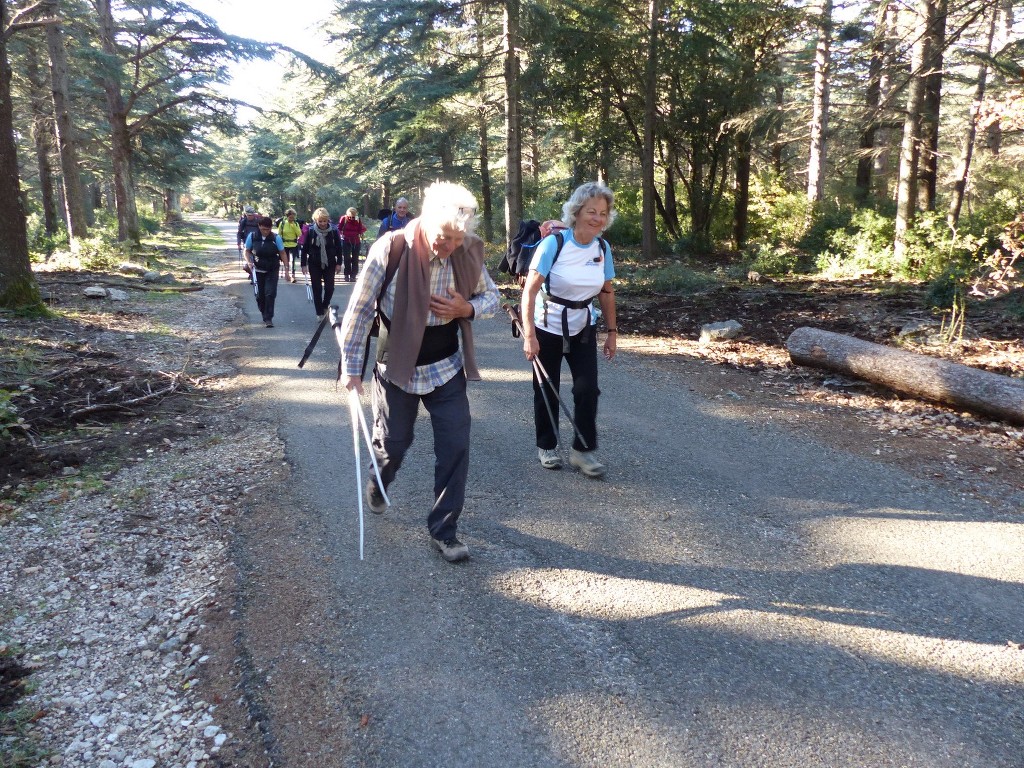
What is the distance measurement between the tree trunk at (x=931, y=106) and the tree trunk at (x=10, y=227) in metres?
16.0

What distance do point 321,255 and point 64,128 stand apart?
12.1 m

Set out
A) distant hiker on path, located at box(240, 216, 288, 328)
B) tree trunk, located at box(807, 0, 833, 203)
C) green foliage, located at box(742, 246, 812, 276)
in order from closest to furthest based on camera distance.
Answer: distant hiker on path, located at box(240, 216, 288, 328)
green foliage, located at box(742, 246, 812, 276)
tree trunk, located at box(807, 0, 833, 203)

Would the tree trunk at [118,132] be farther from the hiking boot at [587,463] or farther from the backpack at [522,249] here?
the hiking boot at [587,463]

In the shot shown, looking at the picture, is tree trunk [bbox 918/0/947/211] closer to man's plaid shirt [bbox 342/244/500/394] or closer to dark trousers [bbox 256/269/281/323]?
dark trousers [bbox 256/269/281/323]

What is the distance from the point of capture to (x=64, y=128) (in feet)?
61.1

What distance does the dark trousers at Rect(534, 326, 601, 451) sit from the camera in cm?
494

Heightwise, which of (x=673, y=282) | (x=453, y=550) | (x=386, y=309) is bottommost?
(x=453, y=550)

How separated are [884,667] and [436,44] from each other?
755 inches

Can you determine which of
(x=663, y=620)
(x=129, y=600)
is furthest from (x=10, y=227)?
(x=663, y=620)

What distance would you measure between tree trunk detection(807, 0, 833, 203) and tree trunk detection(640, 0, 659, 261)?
14.7 ft

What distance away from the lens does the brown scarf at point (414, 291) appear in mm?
3516

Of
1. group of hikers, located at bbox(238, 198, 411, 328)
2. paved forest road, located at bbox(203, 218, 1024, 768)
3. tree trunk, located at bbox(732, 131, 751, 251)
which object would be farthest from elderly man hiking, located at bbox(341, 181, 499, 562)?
tree trunk, located at bbox(732, 131, 751, 251)

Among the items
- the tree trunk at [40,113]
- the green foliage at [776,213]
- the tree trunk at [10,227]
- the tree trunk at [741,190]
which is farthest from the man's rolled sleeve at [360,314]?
the tree trunk at [40,113]

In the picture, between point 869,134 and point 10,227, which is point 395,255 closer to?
point 10,227
